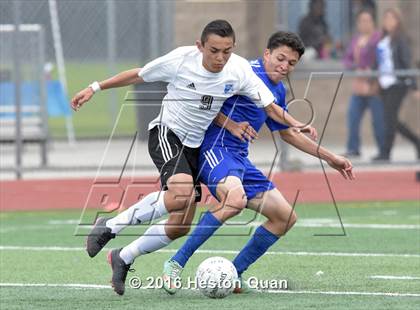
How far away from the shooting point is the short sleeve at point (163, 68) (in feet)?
26.8

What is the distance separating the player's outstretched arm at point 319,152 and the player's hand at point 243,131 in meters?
0.28

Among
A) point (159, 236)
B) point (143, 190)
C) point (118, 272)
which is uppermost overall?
Result: point (159, 236)

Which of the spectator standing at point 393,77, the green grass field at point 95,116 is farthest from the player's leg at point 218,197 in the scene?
the green grass field at point 95,116

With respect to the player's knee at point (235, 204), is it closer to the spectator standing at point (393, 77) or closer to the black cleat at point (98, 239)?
the black cleat at point (98, 239)

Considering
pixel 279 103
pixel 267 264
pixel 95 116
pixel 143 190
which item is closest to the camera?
pixel 279 103

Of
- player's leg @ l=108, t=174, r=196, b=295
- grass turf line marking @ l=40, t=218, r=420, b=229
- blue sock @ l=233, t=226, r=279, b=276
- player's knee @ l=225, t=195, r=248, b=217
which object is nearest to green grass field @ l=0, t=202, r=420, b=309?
grass turf line marking @ l=40, t=218, r=420, b=229

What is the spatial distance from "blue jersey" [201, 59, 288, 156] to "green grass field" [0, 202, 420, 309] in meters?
1.10

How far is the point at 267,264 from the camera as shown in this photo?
958cm

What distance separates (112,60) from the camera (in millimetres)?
17656

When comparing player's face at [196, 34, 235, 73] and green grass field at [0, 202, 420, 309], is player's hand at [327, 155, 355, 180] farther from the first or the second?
player's face at [196, 34, 235, 73]

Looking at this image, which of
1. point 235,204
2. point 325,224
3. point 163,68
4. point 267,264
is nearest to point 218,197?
point 235,204

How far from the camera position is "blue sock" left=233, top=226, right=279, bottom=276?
8.22 metres

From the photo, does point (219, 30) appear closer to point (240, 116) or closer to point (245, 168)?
point (240, 116)

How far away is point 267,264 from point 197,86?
211cm
